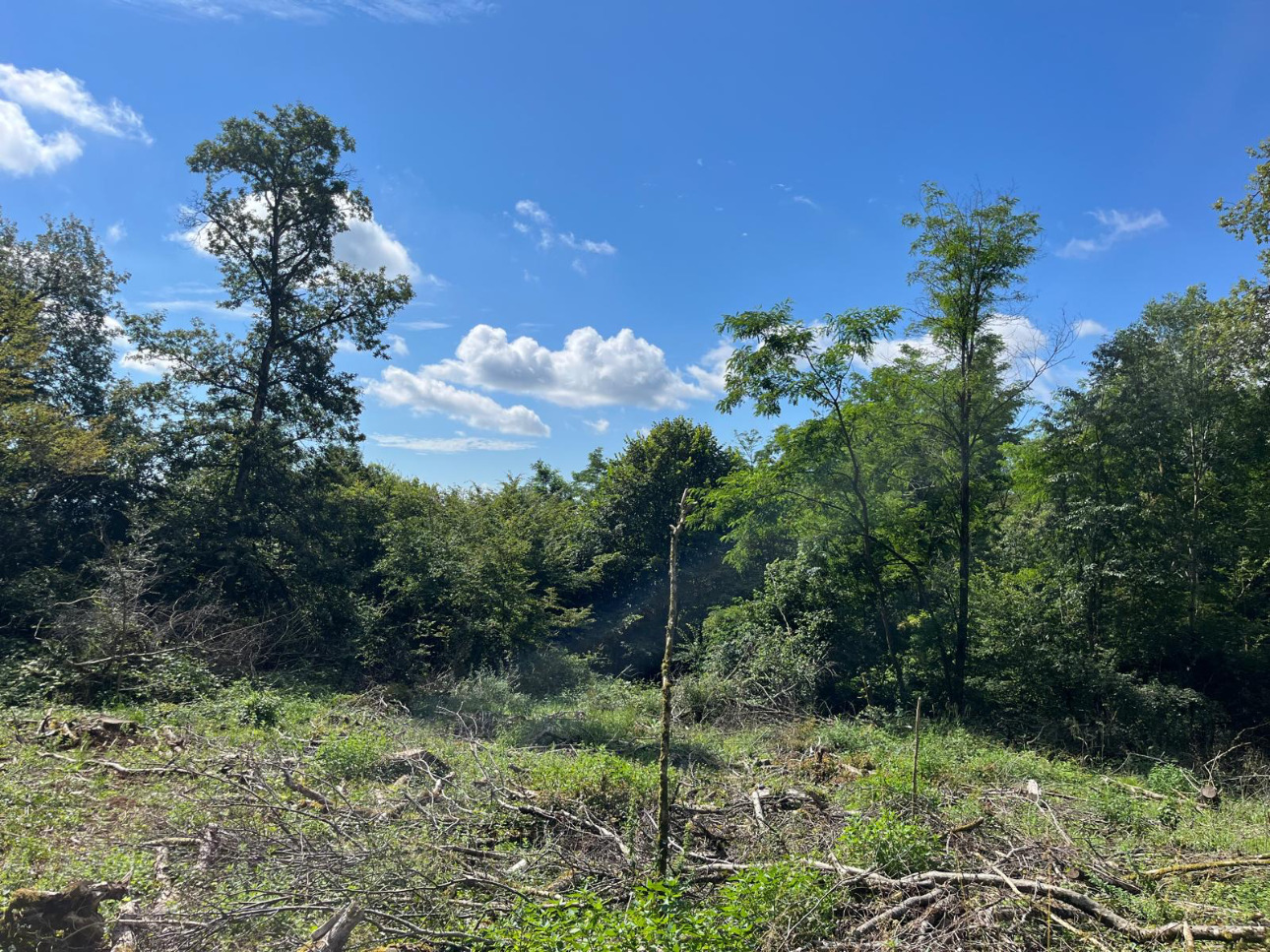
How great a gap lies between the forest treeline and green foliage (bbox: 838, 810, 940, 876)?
23.5 feet

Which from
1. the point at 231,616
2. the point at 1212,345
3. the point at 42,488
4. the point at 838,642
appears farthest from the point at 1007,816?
the point at 42,488

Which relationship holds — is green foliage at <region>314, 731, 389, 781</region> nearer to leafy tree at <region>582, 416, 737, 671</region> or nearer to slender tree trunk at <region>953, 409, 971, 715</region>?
slender tree trunk at <region>953, 409, 971, 715</region>

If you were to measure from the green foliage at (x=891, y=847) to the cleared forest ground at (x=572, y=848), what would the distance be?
0.05 ft

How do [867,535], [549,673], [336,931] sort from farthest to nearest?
[549,673]
[867,535]
[336,931]

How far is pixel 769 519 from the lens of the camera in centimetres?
1238

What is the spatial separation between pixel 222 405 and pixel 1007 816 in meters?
16.6

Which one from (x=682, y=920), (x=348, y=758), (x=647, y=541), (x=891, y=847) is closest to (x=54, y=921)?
(x=348, y=758)

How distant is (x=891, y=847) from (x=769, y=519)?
8.47 m

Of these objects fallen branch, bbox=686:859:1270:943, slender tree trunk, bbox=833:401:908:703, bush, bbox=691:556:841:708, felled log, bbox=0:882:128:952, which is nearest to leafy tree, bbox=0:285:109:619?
felled log, bbox=0:882:128:952

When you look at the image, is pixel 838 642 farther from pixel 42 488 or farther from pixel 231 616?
pixel 42 488

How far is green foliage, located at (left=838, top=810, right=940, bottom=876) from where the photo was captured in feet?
13.3

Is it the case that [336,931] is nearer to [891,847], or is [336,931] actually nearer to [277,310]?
[891,847]

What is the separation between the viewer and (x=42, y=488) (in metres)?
12.9

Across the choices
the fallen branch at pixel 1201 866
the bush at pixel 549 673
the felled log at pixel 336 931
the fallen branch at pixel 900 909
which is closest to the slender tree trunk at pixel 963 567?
the fallen branch at pixel 1201 866
